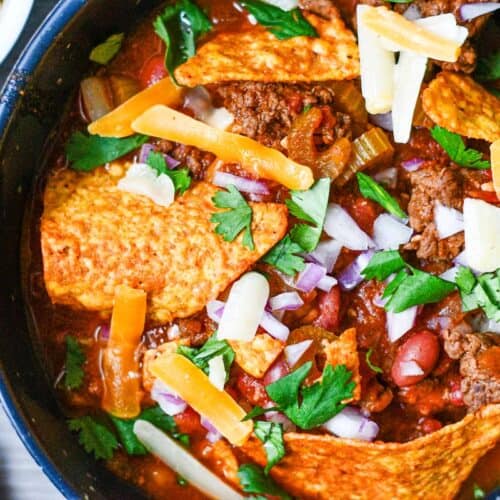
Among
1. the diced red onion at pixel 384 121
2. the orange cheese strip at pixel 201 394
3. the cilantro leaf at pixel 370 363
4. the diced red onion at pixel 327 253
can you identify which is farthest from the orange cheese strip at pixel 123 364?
the diced red onion at pixel 384 121

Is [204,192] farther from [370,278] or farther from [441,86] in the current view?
[441,86]

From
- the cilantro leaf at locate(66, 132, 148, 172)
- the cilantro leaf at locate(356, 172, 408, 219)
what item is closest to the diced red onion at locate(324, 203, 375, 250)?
the cilantro leaf at locate(356, 172, 408, 219)

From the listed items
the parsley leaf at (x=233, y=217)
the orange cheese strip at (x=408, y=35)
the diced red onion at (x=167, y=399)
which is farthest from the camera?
the diced red onion at (x=167, y=399)

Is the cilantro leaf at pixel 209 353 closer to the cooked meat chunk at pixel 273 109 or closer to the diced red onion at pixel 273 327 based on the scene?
the diced red onion at pixel 273 327

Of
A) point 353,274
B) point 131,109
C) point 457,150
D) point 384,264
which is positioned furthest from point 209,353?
point 457,150

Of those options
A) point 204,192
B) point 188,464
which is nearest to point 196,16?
point 204,192

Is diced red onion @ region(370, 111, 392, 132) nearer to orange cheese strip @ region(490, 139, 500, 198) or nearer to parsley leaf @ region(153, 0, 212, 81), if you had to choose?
orange cheese strip @ region(490, 139, 500, 198)

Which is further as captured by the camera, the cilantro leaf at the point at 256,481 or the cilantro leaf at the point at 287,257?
A: the cilantro leaf at the point at 256,481
